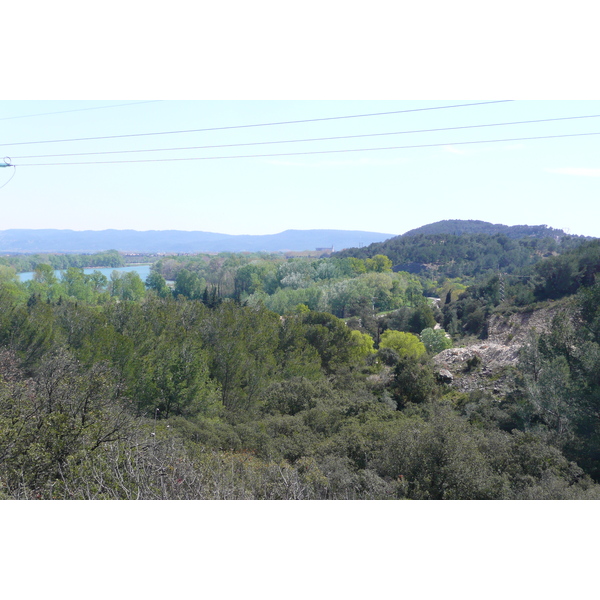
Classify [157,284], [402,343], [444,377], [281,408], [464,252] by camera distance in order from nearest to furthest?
1. [281,408]
2. [444,377]
3. [402,343]
4. [157,284]
5. [464,252]

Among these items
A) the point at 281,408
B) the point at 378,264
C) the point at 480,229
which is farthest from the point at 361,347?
the point at 480,229

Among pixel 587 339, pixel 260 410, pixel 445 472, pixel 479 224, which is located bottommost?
pixel 260 410

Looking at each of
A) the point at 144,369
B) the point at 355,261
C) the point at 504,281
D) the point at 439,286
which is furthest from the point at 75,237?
the point at 144,369

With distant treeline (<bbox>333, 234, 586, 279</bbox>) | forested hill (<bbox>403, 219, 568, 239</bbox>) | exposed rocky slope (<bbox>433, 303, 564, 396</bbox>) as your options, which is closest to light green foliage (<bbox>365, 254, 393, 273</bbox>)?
distant treeline (<bbox>333, 234, 586, 279</bbox>)

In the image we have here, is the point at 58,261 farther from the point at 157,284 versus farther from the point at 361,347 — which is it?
the point at 361,347

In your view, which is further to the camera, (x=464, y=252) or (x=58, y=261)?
(x=58, y=261)

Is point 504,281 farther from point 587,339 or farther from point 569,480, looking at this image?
point 569,480
